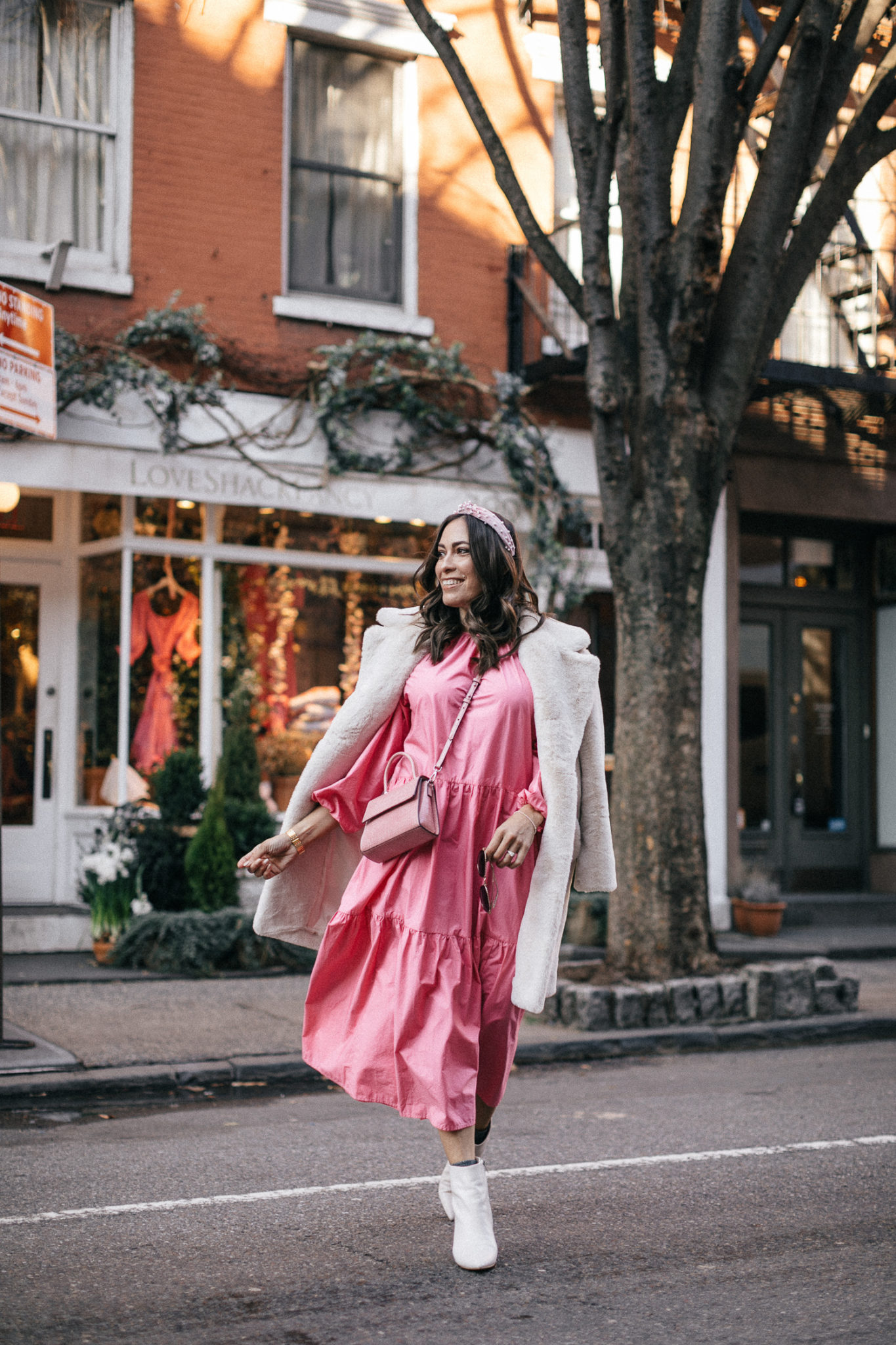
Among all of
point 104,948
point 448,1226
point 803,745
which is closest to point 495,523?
point 448,1226

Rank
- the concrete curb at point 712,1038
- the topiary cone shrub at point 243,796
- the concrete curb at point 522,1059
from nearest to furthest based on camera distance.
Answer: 1. the concrete curb at point 522,1059
2. the concrete curb at point 712,1038
3. the topiary cone shrub at point 243,796

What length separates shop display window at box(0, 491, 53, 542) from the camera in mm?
11305

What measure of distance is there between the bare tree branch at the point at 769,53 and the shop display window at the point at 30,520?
5.98 meters

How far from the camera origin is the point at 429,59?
487 inches

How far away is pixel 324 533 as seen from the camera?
12.0 metres

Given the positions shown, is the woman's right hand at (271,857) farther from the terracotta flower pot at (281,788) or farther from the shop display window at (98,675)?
the terracotta flower pot at (281,788)

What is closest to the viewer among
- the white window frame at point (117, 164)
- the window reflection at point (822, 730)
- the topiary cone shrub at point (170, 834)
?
the topiary cone shrub at point (170, 834)

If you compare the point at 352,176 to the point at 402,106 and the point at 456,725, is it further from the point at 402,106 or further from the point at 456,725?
the point at 456,725

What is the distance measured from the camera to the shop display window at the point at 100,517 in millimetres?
11234

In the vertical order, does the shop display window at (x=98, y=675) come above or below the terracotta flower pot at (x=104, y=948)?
above

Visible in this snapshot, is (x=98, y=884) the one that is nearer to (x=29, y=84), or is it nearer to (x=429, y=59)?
(x=29, y=84)

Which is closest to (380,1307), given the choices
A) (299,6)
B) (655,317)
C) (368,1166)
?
(368,1166)

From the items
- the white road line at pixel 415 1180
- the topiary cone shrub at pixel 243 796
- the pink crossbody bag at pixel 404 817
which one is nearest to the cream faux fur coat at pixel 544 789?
the pink crossbody bag at pixel 404 817

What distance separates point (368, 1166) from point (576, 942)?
6074mm
